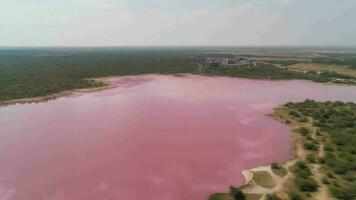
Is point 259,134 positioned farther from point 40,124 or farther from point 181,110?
point 40,124

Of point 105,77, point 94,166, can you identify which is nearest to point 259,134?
point 94,166

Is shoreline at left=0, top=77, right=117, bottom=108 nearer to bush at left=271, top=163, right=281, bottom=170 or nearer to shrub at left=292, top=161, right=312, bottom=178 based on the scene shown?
bush at left=271, top=163, right=281, bottom=170

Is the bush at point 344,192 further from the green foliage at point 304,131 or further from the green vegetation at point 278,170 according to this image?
the green foliage at point 304,131

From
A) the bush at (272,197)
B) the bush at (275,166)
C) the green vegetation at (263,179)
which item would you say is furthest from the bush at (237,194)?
the bush at (275,166)

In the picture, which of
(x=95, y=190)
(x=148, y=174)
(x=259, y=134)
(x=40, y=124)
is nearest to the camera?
(x=95, y=190)

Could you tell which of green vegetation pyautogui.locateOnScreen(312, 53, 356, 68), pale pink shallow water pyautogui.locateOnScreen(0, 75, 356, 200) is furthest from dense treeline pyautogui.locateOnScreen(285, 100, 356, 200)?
green vegetation pyautogui.locateOnScreen(312, 53, 356, 68)

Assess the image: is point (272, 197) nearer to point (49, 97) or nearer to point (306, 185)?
point (306, 185)
